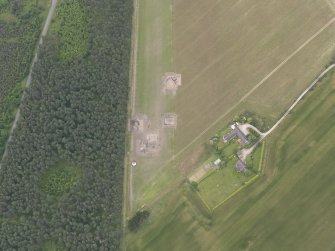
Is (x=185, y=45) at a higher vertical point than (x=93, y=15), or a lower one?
higher

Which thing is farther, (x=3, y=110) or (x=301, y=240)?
(x=3, y=110)

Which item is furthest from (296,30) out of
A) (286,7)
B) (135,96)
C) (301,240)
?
(301,240)

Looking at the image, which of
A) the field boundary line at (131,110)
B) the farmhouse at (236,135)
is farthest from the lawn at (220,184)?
the field boundary line at (131,110)

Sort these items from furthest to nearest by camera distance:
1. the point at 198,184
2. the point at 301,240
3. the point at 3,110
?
the point at 3,110
the point at 198,184
the point at 301,240

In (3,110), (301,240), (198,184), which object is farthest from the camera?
(3,110)

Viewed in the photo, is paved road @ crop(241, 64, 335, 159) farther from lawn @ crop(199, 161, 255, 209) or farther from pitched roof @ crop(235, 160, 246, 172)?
lawn @ crop(199, 161, 255, 209)

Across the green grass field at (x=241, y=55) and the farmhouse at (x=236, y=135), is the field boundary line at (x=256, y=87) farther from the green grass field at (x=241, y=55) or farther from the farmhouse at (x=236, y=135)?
the farmhouse at (x=236, y=135)

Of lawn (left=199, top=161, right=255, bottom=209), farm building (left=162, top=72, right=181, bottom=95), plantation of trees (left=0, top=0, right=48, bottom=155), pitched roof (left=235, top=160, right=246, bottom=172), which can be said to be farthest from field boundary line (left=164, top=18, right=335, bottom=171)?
plantation of trees (left=0, top=0, right=48, bottom=155)

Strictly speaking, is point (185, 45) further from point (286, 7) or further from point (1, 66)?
point (1, 66)
